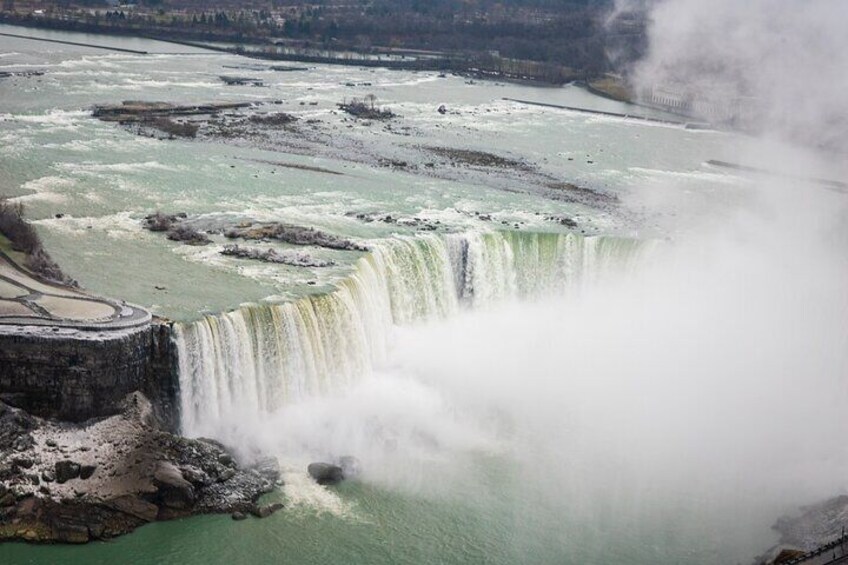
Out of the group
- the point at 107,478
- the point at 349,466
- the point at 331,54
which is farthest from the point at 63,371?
the point at 331,54

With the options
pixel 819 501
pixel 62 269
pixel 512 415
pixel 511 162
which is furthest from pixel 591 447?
pixel 511 162

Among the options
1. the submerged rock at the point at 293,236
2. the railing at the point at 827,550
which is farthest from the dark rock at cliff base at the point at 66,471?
the railing at the point at 827,550

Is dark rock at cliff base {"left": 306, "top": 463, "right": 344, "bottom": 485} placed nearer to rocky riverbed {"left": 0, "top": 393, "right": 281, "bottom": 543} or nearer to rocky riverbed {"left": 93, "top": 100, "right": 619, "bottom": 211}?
rocky riverbed {"left": 0, "top": 393, "right": 281, "bottom": 543}

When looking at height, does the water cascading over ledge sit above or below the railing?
above

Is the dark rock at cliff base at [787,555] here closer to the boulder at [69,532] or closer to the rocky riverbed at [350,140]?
the boulder at [69,532]

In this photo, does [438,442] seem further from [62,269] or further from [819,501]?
[62,269]

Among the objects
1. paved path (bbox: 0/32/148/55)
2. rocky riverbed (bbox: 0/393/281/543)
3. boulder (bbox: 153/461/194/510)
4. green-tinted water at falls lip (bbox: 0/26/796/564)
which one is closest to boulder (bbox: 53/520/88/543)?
rocky riverbed (bbox: 0/393/281/543)
